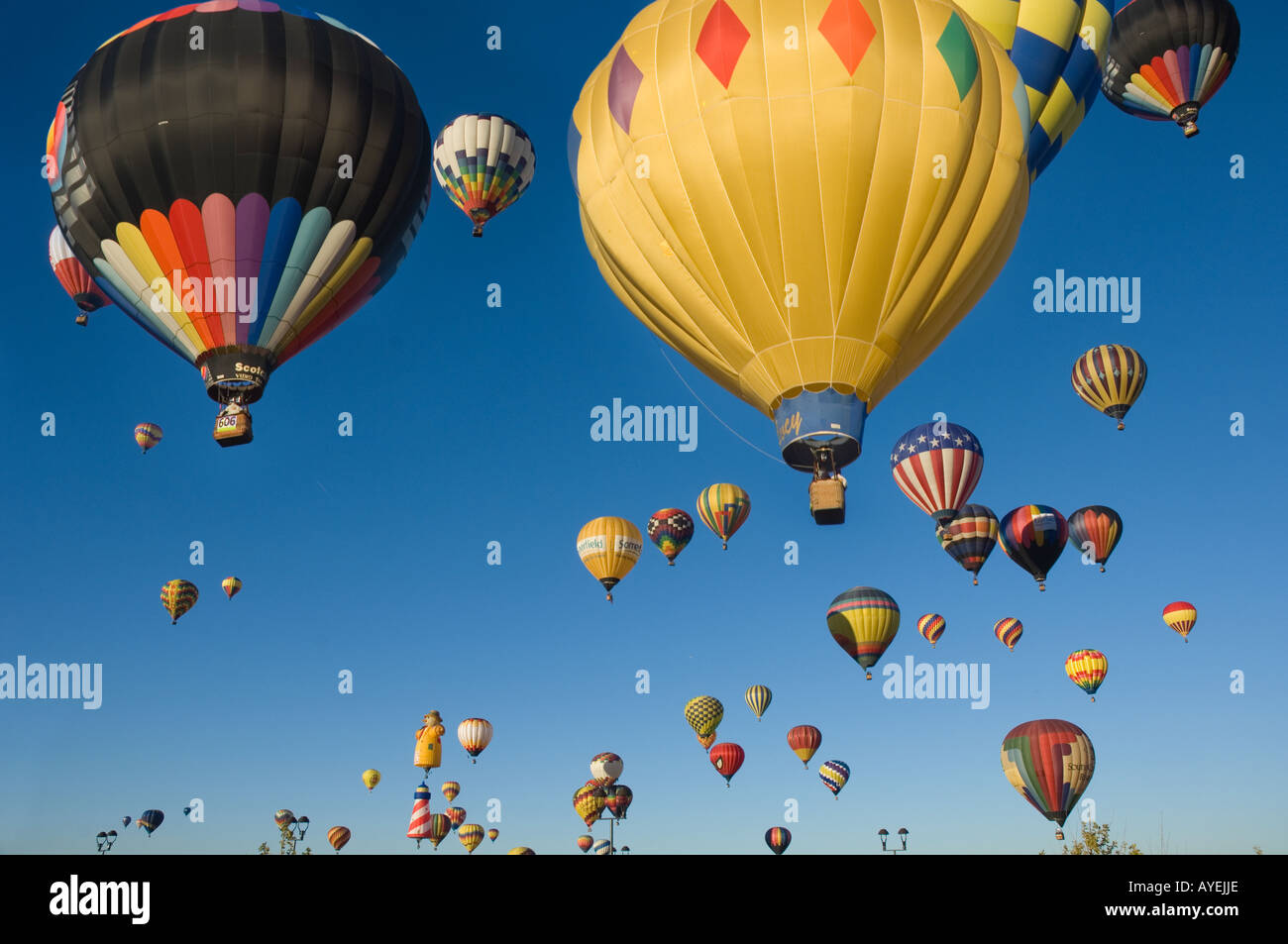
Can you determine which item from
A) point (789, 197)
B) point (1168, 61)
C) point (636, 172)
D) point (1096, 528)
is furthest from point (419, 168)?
point (1096, 528)

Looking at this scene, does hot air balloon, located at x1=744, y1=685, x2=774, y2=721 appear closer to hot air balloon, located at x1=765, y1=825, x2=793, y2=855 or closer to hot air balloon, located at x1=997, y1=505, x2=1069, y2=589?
hot air balloon, located at x1=765, y1=825, x2=793, y2=855

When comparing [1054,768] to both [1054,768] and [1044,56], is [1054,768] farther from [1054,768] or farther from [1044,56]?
[1044,56]

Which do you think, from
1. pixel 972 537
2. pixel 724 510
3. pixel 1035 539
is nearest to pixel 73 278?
pixel 724 510

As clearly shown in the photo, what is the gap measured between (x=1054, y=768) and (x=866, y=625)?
496cm

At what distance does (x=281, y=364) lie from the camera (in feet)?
48.4

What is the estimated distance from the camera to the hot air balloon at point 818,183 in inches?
460

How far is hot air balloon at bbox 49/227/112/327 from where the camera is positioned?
2181 centimetres

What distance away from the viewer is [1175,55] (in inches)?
836

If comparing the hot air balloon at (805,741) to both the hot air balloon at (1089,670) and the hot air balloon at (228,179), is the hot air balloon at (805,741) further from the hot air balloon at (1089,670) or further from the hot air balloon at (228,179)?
the hot air balloon at (228,179)

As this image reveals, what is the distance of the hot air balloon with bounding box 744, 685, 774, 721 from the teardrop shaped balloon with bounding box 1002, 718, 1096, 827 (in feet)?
34.2

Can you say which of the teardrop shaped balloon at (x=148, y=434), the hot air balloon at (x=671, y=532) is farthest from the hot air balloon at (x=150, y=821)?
the hot air balloon at (x=671, y=532)

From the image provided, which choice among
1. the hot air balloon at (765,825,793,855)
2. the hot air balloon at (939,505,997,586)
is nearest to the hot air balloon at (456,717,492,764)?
the hot air balloon at (765,825,793,855)
